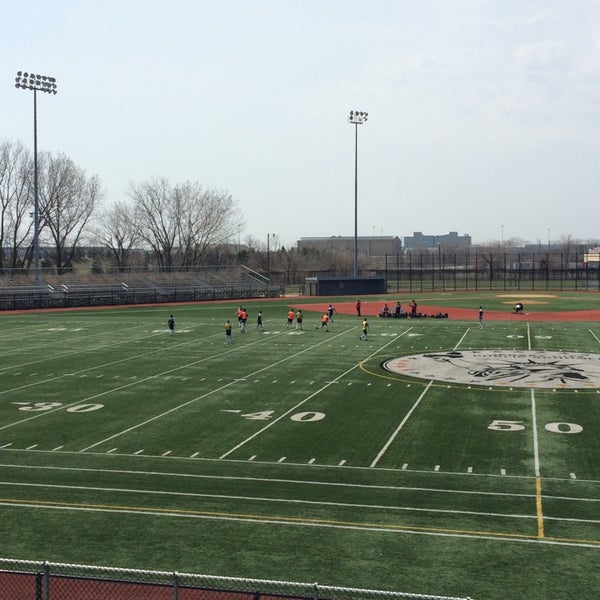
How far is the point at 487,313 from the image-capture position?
66125mm

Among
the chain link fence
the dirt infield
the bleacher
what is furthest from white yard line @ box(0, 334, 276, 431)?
the bleacher

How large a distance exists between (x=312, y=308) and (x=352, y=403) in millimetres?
44245

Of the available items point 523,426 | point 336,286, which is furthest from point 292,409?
point 336,286

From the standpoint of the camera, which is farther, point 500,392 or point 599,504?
point 500,392

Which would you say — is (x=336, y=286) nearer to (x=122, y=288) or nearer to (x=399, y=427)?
(x=122, y=288)

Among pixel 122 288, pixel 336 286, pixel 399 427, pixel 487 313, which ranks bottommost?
pixel 399 427

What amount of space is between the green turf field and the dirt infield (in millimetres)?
20080

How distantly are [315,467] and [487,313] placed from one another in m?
48.2

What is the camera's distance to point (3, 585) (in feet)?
39.5

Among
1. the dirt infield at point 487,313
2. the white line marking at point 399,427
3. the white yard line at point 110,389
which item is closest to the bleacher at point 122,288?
the dirt infield at point 487,313

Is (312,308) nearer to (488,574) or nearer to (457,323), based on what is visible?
(457,323)

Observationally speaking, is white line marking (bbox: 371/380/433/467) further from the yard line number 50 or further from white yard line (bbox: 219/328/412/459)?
white yard line (bbox: 219/328/412/459)

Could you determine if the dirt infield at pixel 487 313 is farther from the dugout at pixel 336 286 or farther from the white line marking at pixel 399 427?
the white line marking at pixel 399 427

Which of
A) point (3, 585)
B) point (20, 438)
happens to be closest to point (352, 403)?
point (20, 438)
